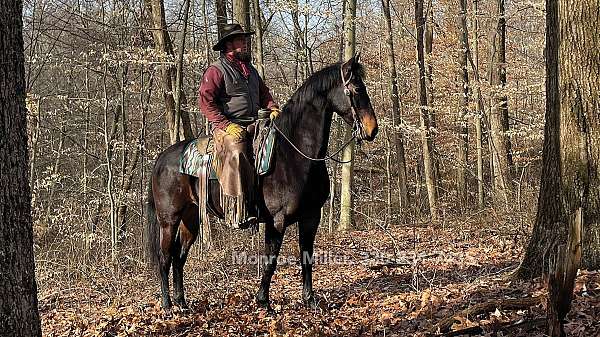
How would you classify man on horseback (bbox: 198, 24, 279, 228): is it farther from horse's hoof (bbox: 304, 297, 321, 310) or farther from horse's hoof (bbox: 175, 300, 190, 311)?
horse's hoof (bbox: 175, 300, 190, 311)

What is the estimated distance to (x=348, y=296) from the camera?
263 inches

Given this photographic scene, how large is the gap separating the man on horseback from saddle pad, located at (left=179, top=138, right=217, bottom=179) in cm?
28

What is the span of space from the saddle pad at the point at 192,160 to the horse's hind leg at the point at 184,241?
0.60 meters

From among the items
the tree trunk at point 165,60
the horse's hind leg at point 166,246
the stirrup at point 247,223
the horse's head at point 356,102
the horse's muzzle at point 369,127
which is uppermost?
the tree trunk at point 165,60

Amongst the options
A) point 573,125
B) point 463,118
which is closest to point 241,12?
point 573,125

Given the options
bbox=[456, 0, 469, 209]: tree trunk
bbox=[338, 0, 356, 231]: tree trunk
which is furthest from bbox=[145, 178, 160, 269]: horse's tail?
bbox=[456, 0, 469, 209]: tree trunk

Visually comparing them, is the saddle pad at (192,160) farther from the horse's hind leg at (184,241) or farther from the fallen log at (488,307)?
the fallen log at (488,307)

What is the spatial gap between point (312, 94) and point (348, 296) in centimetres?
238

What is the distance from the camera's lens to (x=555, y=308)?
3561 mm

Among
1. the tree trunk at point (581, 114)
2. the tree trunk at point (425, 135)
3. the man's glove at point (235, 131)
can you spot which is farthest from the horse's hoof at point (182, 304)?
the tree trunk at point (425, 135)

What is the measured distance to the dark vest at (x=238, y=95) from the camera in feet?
20.7

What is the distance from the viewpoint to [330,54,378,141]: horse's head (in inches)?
229

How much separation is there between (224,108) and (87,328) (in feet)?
9.22

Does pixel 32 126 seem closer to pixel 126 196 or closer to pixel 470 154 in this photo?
pixel 126 196
